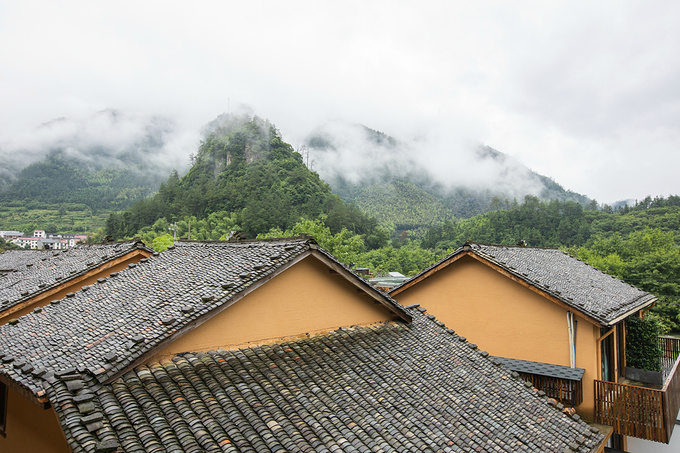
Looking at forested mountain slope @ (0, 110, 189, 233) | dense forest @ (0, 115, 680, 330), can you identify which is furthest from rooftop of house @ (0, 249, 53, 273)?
forested mountain slope @ (0, 110, 189, 233)

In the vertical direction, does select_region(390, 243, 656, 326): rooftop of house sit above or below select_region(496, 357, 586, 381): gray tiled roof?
above

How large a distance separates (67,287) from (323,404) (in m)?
10.2

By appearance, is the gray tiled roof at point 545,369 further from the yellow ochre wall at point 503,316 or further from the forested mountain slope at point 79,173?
the forested mountain slope at point 79,173

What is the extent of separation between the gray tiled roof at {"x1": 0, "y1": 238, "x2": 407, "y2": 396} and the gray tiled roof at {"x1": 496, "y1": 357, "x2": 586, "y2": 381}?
15.3 ft

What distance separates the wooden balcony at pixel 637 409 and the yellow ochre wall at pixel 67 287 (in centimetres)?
1397

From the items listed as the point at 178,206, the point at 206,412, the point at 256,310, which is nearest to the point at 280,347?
the point at 256,310

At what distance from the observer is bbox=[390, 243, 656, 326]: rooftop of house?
12.0m

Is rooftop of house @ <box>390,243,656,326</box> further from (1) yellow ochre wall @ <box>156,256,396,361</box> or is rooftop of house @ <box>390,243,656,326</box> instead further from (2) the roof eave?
(1) yellow ochre wall @ <box>156,256,396,361</box>

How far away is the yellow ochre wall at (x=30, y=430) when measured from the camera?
5.62m

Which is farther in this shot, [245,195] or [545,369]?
[245,195]

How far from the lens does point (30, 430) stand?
640 cm

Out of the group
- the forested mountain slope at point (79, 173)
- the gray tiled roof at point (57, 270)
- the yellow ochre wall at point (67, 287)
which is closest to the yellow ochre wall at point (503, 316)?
the yellow ochre wall at point (67, 287)

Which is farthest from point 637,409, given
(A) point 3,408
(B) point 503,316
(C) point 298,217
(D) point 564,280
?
(C) point 298,217

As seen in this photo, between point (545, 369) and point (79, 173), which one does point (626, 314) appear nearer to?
point (545, 369)
